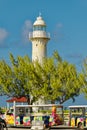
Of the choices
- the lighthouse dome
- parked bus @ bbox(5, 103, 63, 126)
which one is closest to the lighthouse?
the lighthouse dome

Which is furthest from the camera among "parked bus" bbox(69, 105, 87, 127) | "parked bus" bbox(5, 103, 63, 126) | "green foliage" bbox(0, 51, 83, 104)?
"green foliage" bbox(0, 51, 83, 104)

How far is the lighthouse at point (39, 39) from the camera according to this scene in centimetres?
6419

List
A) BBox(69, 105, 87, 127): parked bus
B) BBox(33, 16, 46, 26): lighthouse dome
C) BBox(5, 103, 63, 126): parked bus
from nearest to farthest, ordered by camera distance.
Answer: BBox(69, 105, 87, 127): parked bus → BBox(5, 103, 63, 126): parked bus → BBox(33, 16, 46, 26): lighthouse dome

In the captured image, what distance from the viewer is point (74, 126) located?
4184 centimetres

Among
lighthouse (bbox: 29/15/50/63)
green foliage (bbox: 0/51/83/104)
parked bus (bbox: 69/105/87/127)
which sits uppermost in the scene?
lighthouse (bbox: 29/15/50/63)

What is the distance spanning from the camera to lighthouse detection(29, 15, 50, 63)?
64188 mm

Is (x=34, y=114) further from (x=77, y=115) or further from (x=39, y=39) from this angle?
(x=39, y=39)

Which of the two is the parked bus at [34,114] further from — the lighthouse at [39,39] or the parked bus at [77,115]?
the lighthouse at [39,39]

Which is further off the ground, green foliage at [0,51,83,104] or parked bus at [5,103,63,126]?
green foliage at [0,51,83,104]

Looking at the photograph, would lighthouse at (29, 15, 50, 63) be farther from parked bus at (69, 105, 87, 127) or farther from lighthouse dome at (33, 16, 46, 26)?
parked bus at (69, 105, 87, 127)

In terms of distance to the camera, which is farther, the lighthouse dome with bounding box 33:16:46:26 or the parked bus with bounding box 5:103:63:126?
the lighthouse dome with bounding box 33:16:46:26

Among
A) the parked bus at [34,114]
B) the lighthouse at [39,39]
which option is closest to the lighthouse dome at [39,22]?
the lighthouse at [39,39]

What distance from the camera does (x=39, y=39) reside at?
213ft

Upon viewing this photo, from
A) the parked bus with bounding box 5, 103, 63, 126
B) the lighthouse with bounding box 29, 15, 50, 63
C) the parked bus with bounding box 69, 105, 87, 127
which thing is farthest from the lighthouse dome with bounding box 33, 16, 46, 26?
the parked bus with bounding box 69, 105, 87, 127
